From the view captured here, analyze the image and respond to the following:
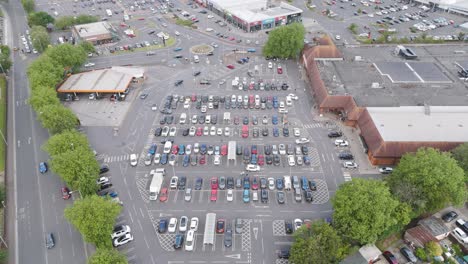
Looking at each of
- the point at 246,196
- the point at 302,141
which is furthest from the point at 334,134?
the point at 246,196

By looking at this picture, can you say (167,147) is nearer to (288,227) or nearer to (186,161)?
(186,161)

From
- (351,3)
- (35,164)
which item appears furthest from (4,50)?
(351,3)

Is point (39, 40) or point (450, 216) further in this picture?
point (39, 40)

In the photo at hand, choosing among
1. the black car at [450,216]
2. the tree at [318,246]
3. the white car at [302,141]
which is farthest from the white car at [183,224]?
the black car at [450,216]

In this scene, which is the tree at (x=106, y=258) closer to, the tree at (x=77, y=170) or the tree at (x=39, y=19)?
the tree at (x=77, y=170)

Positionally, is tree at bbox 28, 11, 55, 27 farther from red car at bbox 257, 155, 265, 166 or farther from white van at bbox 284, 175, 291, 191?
white van at bbox 284, 175, 291, 191

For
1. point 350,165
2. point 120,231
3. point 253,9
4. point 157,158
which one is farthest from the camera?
point 253,9

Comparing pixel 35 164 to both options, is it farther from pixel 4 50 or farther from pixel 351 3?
pixel 351 3

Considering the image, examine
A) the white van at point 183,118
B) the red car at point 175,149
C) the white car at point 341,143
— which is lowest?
the red car at point 175,149
